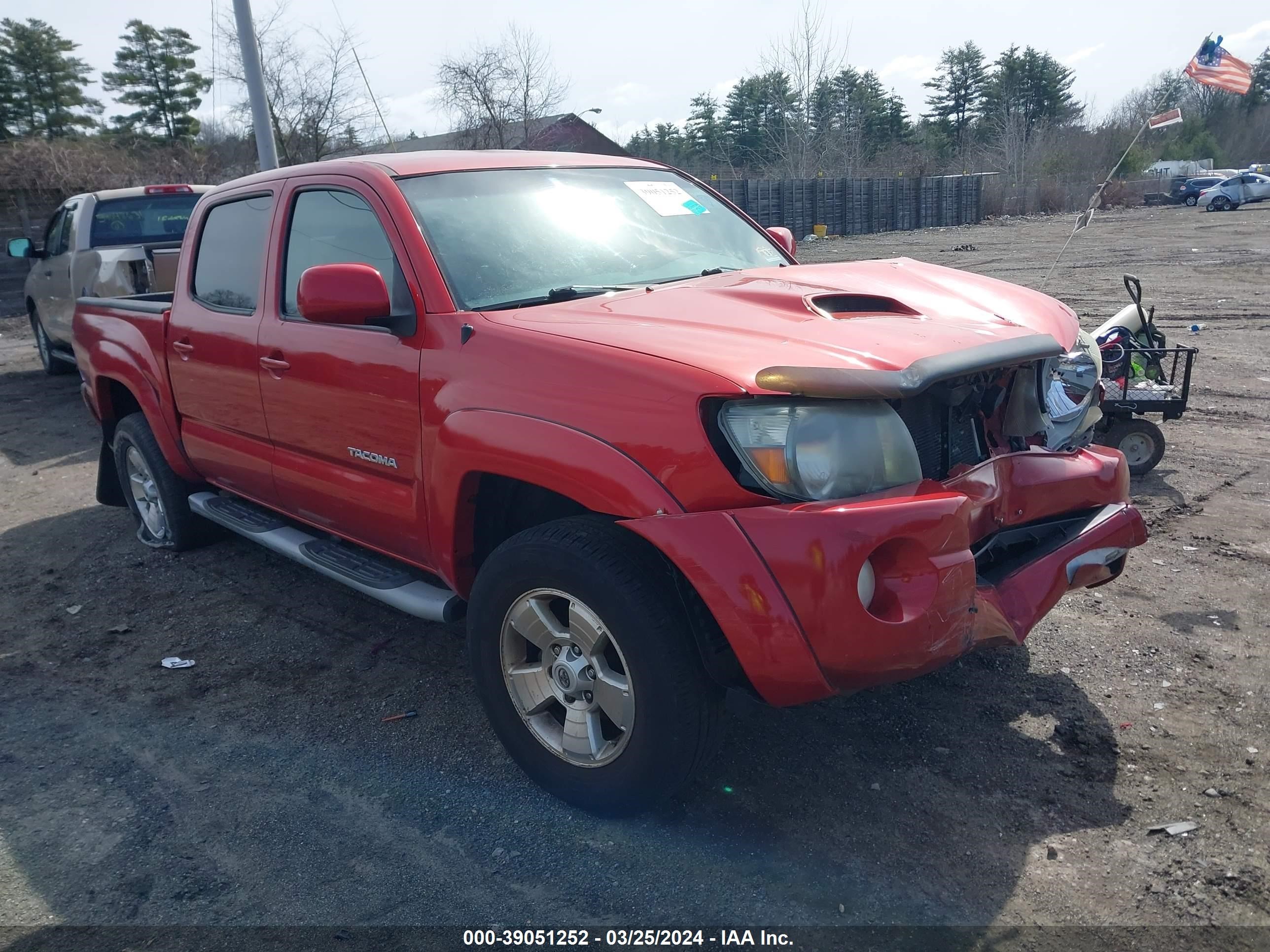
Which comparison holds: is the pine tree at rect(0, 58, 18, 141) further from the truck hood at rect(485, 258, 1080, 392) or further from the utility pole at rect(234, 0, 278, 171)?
the truck hood at rect(485, 258, 1080, 392)

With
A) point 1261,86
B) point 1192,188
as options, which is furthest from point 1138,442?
point 1261,86

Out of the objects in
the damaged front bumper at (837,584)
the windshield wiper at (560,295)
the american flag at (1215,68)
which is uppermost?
the american flag at (1215,68)

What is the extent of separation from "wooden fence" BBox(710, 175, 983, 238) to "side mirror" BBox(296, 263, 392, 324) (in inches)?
1052

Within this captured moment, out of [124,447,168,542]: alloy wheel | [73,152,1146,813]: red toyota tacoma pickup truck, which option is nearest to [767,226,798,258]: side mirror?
[73,152,1146,813]: red toyota tacoma pickup truck

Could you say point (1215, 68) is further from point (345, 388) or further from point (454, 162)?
point (345, 388)

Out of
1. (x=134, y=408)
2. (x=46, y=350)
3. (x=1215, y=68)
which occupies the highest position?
(x=1215, y=68)

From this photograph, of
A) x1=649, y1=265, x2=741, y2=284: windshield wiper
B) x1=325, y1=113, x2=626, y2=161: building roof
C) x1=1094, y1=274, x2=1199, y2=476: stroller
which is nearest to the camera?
x1=649, y1=265, x2=741, y2=284: windshield wiper

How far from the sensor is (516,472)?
2.90m

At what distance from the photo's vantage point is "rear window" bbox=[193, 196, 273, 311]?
169 inches

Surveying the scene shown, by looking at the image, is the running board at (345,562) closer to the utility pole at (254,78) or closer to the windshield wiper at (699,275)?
the windshield wiper at (699,275)

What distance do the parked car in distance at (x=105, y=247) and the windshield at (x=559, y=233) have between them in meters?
5.90

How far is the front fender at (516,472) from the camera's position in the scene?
2617mm

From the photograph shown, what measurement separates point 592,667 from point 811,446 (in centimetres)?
91

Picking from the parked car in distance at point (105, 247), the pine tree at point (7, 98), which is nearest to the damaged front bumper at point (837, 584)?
the parked car in distance at point (105, 247)
